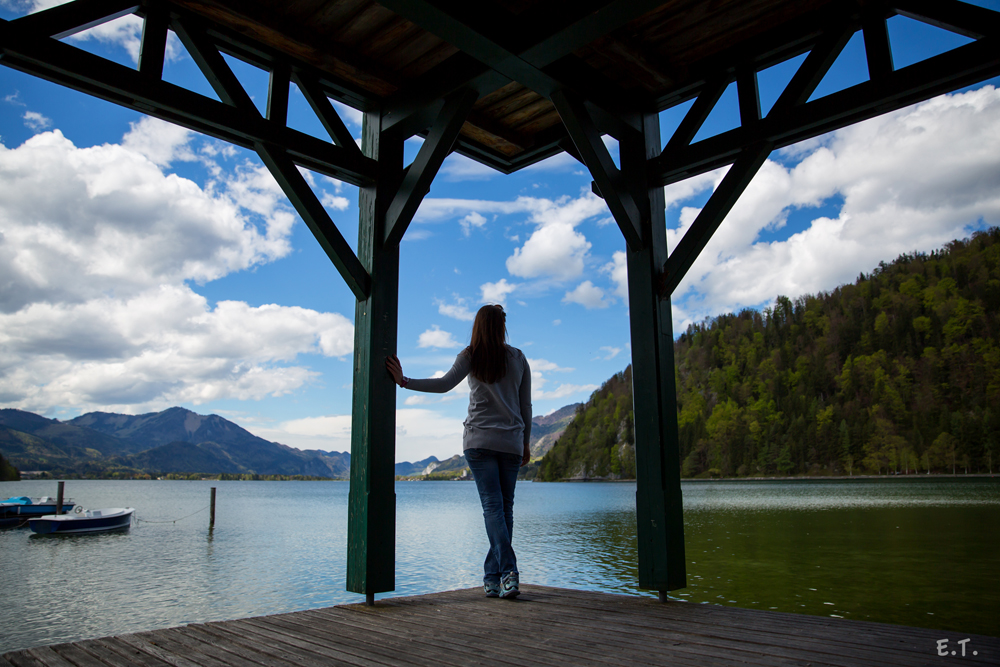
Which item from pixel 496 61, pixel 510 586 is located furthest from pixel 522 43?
pixel 510 586

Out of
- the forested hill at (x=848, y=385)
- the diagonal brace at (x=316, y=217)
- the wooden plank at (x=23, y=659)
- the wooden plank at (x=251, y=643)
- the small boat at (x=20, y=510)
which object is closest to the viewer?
the wooden plank at (x=23, y=659)

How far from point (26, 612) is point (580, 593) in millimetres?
12338

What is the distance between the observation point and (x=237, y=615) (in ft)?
34.1

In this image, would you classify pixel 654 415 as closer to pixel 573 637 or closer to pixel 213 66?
pixel 573 637

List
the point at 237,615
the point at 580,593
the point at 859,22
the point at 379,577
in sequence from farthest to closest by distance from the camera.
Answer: the point at 237,615
the point at 580,593
the point at 379,577
the point at 859,22

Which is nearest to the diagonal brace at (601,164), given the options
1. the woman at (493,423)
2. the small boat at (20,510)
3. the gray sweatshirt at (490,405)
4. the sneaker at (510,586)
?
the woman at (493,423)

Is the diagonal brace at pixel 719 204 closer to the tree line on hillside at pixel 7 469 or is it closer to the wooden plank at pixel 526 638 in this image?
the wooden plank at pixel 526 638

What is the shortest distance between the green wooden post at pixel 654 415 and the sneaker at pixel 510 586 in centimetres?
74

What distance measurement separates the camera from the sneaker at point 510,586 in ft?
10.6

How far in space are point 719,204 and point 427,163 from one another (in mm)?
1665

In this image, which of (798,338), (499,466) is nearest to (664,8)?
(499,466)

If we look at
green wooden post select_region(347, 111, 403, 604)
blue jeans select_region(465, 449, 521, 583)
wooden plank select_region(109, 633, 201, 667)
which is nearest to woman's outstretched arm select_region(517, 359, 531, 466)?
blue jeans select_region(465, 449, 521, 583)

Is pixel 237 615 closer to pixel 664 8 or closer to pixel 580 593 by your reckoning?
pixel 580 593

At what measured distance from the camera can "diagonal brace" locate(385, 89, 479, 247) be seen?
3.27m
